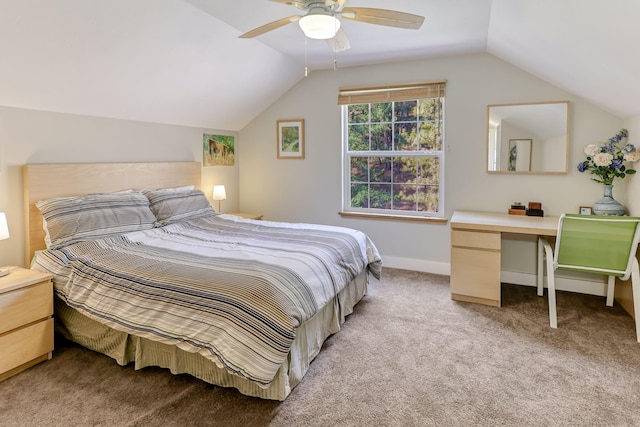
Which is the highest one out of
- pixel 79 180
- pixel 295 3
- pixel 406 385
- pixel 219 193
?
pixel 295 3

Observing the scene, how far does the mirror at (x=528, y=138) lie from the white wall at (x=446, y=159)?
0.21 feet

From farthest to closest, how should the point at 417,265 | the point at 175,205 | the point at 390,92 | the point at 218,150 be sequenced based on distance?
the point at 218,150 → the point at 417,265 → the point at 390,92 → the point at 175,205

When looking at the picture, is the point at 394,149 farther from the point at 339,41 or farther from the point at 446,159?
the point at 339,41

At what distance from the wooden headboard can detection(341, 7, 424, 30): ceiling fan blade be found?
2415 millimetres

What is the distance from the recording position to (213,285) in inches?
81.7

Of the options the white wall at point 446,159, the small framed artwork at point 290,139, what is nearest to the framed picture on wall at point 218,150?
the white wall at point 446,159

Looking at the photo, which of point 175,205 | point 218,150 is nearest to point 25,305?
point 175,205

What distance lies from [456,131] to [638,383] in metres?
2.54

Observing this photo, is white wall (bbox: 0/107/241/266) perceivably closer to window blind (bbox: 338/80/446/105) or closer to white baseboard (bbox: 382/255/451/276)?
window blind (bbox: 338/80/446/105)

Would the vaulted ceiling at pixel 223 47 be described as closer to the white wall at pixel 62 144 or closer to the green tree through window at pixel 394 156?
the white wall at pixel 62 144

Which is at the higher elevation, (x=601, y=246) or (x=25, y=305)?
(x=601, y=246)

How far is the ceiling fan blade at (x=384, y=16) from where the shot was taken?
2.07 metres

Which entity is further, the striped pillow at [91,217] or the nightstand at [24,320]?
the striped pillow at [91,217]

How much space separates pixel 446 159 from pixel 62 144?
137 inches
